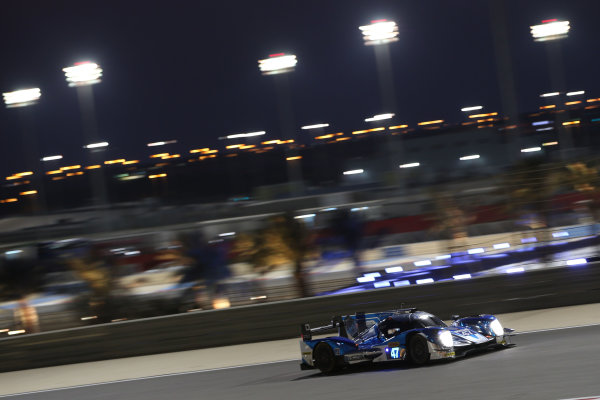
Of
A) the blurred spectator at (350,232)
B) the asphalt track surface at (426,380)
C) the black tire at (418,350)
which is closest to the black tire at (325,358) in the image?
the asphalt track surface at (426,380)

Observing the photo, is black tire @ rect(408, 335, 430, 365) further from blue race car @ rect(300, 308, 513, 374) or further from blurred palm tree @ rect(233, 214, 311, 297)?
blurred palm tree @ rect(233, 214, 311, 297)

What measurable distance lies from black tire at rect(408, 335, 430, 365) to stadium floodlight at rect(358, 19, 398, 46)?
931 inches

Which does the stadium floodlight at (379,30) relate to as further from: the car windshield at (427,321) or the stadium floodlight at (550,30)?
the car windshield at (427,321)

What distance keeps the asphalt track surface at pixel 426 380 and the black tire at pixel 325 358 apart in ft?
0.44

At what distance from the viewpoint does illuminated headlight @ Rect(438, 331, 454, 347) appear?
823 centimetres

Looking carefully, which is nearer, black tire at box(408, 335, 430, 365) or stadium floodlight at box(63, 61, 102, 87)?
black tire at box(408, 335, 430, 365)

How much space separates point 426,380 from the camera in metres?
7.53

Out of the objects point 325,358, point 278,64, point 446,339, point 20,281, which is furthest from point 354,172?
point 446,339

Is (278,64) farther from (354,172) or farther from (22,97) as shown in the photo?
(354,172)

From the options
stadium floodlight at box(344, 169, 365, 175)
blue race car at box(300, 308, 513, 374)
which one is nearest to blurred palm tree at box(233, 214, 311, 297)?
blue race car at box(300, 308, 513, 374)

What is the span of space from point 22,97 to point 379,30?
14906 mm

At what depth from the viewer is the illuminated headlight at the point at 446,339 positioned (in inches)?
324

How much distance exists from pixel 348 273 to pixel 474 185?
1391cm

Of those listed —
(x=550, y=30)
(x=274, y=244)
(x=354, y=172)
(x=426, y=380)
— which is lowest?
(x=426, y=380)
